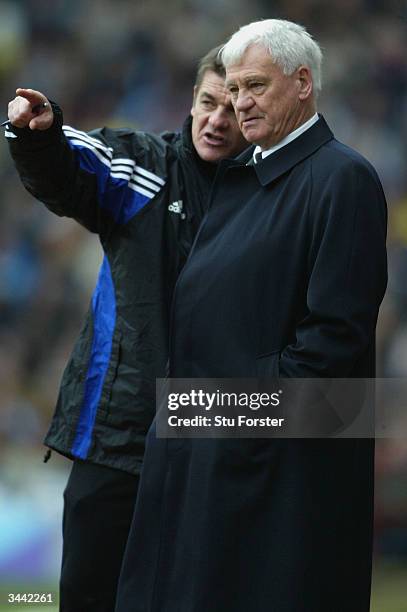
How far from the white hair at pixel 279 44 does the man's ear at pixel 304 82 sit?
0.04ft

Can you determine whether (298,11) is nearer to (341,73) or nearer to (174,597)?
(341,73)


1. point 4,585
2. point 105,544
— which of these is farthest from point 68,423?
point 4,585

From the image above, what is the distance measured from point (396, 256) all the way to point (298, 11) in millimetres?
1546

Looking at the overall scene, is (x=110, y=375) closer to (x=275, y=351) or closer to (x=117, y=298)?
(x=117, y=298)

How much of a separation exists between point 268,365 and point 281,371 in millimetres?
39

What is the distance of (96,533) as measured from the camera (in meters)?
2.65

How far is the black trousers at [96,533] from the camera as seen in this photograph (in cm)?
264

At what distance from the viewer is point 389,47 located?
6.00m

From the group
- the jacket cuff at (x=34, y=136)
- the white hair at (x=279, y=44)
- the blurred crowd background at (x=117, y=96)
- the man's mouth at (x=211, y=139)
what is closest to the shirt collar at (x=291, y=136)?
the white hair at (x=279, y=44)

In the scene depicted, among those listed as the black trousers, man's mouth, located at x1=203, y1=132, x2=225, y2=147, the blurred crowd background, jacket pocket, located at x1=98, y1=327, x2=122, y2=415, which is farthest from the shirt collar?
the blurred crowd background

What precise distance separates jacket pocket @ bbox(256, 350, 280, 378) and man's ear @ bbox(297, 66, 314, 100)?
56 cm

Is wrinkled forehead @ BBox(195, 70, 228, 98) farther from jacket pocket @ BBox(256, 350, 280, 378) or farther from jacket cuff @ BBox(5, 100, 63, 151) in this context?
jacket pocket @ BBox(256, 350, 280, 378)

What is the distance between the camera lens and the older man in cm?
215

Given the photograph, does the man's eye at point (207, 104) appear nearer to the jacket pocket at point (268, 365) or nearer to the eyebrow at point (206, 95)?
the eyebrow at point (206, 95)
